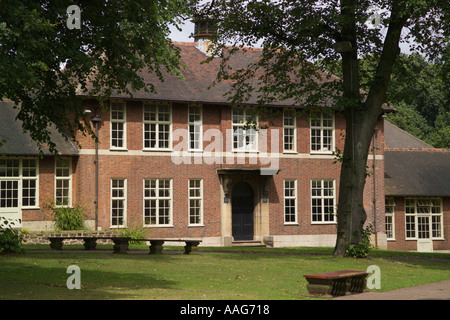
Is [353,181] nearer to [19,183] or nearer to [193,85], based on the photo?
[193,85]

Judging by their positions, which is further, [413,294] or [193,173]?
[193,173]

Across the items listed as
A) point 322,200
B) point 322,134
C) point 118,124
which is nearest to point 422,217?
point 322,200

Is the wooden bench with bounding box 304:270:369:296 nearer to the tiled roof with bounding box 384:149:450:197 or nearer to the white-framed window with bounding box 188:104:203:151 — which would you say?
the white-framed window with bounding box 188:104:203:151

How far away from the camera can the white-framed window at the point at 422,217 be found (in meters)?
40.3

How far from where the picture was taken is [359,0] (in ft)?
69.1

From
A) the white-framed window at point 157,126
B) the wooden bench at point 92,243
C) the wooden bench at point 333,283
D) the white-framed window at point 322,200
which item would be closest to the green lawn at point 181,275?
the wooden bench at point 333,283

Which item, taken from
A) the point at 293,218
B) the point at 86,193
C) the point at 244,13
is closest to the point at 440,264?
the point at 244,13

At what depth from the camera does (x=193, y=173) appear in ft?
113

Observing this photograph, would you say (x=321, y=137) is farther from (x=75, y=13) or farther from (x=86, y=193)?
(x=75, y=13)

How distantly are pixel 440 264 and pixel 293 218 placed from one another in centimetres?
1342

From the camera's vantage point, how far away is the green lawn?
12.3 m

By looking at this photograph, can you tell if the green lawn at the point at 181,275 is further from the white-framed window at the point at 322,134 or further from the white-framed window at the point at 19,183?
the white-framed window at the point at 322,134

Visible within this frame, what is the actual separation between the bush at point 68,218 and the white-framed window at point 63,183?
25.9 inches

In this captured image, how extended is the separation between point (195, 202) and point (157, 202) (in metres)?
2.04
